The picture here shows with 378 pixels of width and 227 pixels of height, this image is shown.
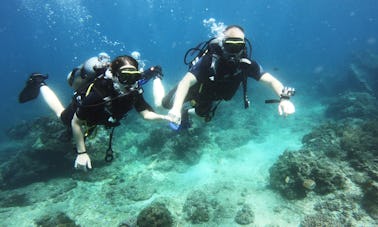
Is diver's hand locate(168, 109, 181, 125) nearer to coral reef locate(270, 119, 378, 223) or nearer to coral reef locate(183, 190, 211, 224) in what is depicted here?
coral reef locate(183, 190, 211, 224)

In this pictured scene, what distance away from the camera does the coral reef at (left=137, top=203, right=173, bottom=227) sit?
23.6ft

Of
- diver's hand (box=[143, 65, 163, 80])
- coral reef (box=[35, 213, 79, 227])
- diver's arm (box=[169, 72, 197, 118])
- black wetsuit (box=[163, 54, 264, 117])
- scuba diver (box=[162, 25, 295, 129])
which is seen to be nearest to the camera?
diver's arm (box=[169, 72, 197, 118])

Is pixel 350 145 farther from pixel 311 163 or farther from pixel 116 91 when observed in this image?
pixel 116 91

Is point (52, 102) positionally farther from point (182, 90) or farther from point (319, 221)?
point (319, 221)

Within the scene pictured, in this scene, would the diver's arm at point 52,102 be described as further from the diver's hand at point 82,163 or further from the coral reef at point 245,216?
the coral reef at point 245,216

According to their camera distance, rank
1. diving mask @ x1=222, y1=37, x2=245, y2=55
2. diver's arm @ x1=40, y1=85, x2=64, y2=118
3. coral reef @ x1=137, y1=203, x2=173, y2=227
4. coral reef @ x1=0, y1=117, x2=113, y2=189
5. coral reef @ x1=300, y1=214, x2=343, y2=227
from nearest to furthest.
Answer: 1. diving mask @ x1=222, y1=37, x2=245, y2=55
2. diver's arm @ x1=40, y1=85, x2=64, y2=118
3. coral reef @ x1=300, y1=214, x2=343, y2=227
4. coral reef @ x1=137, y1=203, x2=173, y2=227
5. coral reef @ x1=0, y1=117, x2=113, y2=189

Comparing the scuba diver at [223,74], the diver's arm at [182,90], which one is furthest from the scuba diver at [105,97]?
the scuba diver at [223,74]

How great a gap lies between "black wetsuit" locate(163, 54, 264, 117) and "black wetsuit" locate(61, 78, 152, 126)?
4.48 ft

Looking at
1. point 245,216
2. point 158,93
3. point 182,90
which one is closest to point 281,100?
point 182,90

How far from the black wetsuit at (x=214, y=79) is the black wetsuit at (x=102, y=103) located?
4.48ft

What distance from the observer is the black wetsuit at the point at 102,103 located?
4.05 metres

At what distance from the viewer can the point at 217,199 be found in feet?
28.0

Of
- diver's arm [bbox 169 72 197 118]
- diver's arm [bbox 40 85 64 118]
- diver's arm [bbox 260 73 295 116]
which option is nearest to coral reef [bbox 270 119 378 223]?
diver's arm [bbox 260 73 295 116]

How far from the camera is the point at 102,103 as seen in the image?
4020 mm
